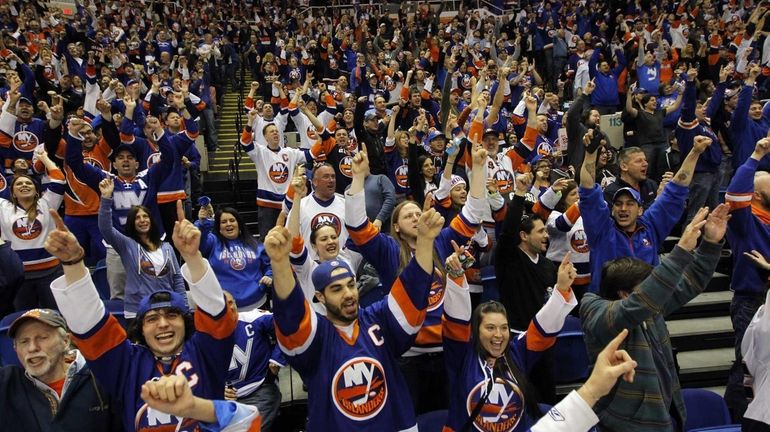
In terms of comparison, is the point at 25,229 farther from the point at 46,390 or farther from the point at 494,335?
the point at 494,335

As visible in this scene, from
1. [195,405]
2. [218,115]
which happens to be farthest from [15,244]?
[218,115]

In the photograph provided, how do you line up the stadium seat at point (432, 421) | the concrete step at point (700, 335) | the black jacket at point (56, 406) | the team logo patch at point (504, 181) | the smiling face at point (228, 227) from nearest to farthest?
the black jacket at point (56, 406) → the stadium seat at point (432, 421) → the smiling face at point (228, 227) → the concrete step at point (700, 335) → the team logo patch at point (504, 181)

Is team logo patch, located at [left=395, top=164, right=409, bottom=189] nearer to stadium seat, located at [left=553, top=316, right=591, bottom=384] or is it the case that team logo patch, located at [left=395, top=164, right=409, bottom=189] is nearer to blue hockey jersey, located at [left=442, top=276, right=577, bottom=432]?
stadium seat, located at [left=553, top=316, right=591, bottom=384]

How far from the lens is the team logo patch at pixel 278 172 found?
22.7ft

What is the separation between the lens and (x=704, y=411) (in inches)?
138

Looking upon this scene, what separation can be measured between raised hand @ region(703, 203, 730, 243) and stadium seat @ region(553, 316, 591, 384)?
1594 mm

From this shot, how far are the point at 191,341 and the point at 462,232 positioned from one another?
178 centimetres

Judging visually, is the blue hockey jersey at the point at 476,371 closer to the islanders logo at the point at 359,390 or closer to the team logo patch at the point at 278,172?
the islanders logo at the point at 359,390

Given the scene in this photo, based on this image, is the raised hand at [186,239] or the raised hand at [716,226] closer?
the raised hand at [186,239]

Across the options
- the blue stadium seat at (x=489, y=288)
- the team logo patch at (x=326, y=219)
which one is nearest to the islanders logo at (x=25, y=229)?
the team logo patch at (x=326, y=219)

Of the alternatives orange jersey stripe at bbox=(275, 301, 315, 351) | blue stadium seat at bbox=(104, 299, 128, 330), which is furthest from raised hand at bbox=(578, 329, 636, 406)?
blue stadium seat at bbox=(104, 299, 128, 330)

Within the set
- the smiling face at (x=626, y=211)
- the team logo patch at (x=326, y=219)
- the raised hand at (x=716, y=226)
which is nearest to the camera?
the raised hand at (x=716, y=226)

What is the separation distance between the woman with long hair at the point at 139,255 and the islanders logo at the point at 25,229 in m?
0.85

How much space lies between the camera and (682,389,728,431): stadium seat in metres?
3.49
